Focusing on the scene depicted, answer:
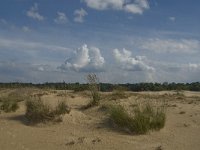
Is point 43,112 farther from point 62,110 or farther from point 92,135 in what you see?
point 92,135

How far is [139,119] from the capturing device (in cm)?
1567

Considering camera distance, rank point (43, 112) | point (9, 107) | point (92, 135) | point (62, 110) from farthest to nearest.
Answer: point (9, 107)
point (62, 110)
point (43, 112)
point (92, 135)

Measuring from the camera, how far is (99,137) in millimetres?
15281

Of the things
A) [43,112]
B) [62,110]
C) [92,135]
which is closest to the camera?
[92,135]

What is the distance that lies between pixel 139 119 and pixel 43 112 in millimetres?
4211

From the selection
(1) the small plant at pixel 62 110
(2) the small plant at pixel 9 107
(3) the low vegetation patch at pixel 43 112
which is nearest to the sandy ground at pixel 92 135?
(1) the small plant at pixel 62 110

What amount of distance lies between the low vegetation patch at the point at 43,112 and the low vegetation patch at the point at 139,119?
2.38m

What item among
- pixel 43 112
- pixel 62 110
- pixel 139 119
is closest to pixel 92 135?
pixel 139 119

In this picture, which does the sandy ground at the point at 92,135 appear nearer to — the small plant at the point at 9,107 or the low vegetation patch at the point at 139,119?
the low vegetation patch at the point at 139,119

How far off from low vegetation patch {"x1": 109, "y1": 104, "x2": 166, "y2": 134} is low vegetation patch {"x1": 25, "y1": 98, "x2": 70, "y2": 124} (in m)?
2.38

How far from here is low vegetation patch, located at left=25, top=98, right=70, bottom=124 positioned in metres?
18.1

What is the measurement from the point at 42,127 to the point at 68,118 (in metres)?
1.16

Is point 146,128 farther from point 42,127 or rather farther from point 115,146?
point 42,127

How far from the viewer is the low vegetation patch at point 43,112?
711 inches
